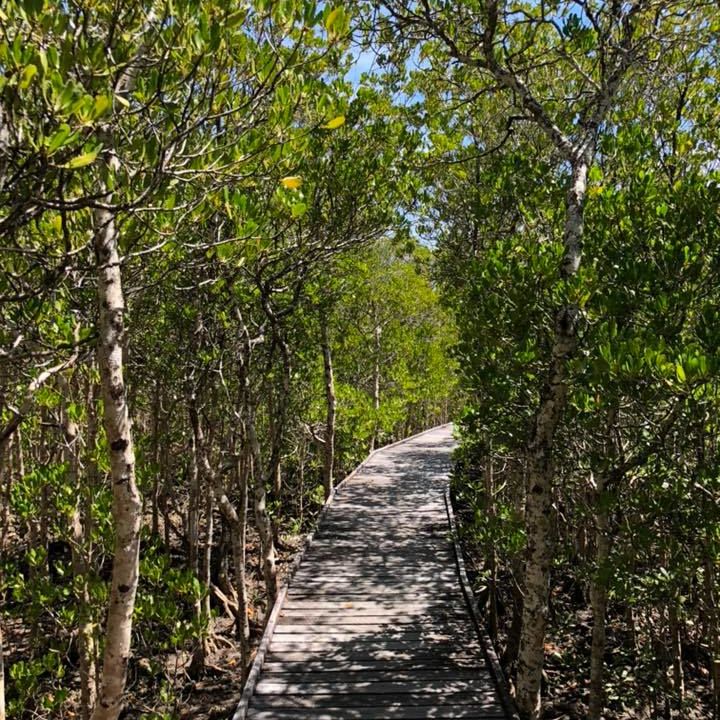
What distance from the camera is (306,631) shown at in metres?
6.48

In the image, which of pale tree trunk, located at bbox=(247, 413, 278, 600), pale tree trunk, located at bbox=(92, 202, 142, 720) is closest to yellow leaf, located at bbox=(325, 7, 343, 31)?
pale tree trunk, located at bbox=(92, 202, 142, 720)

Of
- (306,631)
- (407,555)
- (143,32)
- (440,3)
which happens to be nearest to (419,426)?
(407,555)

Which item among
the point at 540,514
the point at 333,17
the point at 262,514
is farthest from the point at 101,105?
the point at 262,514

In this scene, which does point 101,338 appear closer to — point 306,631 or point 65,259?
point 65,259

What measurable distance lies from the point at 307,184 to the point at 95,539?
14.7 feet

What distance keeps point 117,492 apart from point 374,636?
4.22 meters

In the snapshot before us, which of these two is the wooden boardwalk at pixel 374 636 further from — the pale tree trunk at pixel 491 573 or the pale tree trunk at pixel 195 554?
the pale tree trunk at pixel 195 554

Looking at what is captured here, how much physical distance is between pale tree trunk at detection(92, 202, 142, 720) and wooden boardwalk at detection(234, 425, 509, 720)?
223cm

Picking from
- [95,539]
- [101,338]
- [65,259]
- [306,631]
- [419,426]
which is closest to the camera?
[65,259]

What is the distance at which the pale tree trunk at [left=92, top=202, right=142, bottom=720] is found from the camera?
10.6ft

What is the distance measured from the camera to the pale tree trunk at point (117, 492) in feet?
10.6

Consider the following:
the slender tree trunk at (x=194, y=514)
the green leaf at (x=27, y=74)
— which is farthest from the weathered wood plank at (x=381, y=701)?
the green leaf at (x=27, y=74)

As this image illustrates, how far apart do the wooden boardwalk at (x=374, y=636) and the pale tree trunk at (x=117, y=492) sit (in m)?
2.23

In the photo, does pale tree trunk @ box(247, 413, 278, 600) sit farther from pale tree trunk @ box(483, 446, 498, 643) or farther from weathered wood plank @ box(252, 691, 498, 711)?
pale tree trunk @ box(483, 446, 498, 643)
